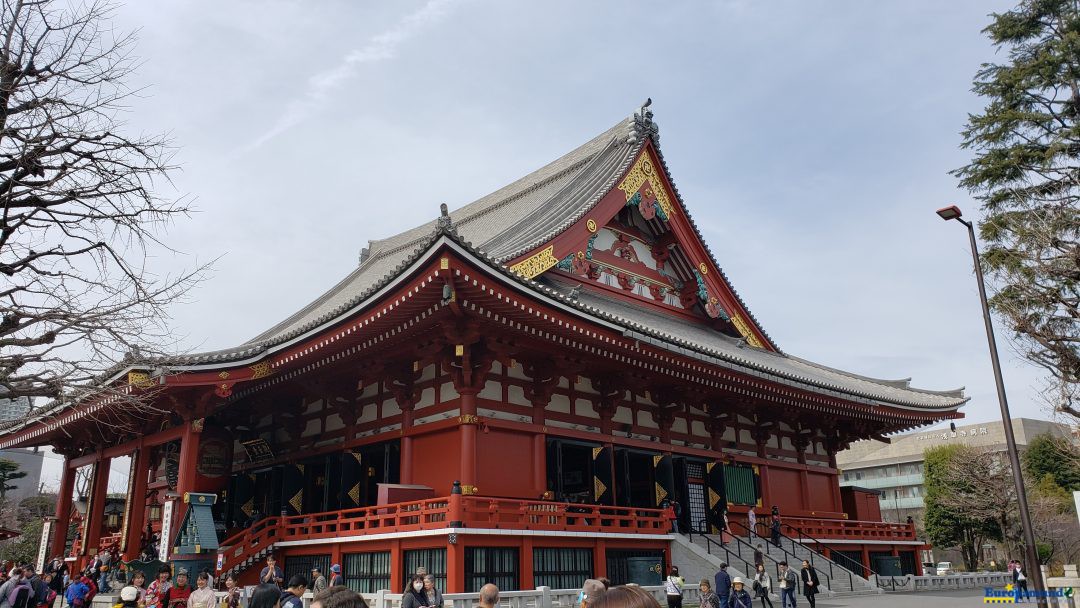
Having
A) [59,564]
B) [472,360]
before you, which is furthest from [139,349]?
[59,564]

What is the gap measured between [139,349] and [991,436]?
72.5 meters

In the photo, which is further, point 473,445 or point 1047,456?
point 1047,456

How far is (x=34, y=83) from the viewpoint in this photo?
33.6 ft

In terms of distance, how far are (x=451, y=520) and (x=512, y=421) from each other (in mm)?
3421

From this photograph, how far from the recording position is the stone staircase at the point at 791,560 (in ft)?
61.2

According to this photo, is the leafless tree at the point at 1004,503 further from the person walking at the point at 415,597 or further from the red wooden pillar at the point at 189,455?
the person walking at the point at 415,597

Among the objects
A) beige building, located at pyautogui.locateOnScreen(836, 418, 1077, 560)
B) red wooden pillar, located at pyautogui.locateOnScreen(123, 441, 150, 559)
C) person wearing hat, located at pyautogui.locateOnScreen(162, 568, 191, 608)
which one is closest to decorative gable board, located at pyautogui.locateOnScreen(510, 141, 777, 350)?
person wearing hat, located at pyautogui.locateOnScreen(162, 568, 191, 608)

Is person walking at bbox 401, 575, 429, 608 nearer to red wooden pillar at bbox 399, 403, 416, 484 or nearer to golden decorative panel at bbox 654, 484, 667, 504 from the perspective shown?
red wooden pillar at bbox 399, 403, 416, 484

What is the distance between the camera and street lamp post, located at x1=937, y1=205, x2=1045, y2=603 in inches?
534

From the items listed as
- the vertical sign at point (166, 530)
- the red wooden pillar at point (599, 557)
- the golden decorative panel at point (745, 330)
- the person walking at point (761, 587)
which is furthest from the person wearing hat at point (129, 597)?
the golden decorative panel at point (745, 330)

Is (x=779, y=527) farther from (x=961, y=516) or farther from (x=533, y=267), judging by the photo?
(x=961, y=516)

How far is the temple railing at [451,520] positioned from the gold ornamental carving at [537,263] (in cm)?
593

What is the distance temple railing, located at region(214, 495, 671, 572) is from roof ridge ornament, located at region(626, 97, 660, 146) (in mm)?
11821

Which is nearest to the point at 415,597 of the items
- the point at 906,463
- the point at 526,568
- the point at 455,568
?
the point at 455,568
